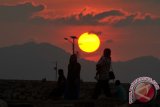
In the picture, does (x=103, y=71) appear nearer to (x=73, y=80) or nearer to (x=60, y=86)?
(x=73, y=80)

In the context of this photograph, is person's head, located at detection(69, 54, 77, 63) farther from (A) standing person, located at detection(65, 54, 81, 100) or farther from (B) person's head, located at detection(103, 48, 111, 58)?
(B) person's head, located at detection(103, 48, 111, 58)

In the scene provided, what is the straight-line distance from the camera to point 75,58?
23.2 metres

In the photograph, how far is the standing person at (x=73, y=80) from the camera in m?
23.3

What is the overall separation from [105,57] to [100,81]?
0.82 meters

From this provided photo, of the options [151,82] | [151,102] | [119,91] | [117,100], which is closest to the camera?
[151,82]

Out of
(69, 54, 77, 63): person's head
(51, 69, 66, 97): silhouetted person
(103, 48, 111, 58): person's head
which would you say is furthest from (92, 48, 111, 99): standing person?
(51, 69, 66, 97): silhouetted person

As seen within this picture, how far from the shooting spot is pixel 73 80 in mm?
23578

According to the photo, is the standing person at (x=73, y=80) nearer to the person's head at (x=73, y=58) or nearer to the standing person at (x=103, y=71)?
the person's head at (x=73, y=58)

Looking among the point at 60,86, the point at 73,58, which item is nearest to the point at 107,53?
the point at 73,58

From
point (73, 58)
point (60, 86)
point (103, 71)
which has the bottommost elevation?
point (60, 86)

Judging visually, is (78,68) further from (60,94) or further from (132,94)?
(132,94)

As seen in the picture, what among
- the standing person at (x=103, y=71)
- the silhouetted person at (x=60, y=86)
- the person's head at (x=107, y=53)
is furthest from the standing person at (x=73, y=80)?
the silhouetted person at (x=60, y=86)

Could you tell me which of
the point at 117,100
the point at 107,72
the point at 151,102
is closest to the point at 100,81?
the point at 107,72

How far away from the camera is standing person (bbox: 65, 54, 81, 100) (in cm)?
2330
